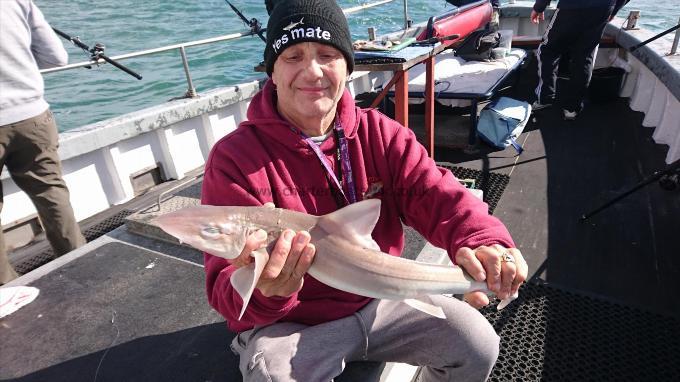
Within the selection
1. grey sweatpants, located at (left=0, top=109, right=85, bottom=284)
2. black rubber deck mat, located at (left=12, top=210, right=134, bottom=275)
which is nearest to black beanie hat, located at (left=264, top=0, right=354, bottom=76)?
grey sweatpants, located at (left=0, top=109, right=85, bottom=284)

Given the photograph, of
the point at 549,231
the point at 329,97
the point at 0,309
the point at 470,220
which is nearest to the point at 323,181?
the point at 329,97

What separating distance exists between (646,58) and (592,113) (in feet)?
3.54

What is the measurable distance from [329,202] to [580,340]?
2056mm

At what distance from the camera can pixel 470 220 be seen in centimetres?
208

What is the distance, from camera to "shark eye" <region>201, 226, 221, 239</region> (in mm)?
1648

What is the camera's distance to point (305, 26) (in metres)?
2.05

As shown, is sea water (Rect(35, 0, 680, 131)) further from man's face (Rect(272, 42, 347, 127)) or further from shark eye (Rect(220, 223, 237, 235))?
shark eye (Rect(220, 223, 237, 235))

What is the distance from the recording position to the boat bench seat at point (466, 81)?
5723 mm

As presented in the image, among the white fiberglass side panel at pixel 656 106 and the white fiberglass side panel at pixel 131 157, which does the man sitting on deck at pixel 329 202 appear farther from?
the white fiberglass side panel at pixel 656 106

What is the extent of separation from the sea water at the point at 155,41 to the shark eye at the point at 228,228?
10.2 meters

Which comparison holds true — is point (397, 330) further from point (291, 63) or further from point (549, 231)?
point (549, 231)

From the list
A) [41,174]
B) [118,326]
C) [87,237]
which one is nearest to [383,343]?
[118,326]

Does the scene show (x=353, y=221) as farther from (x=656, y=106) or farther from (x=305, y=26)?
(x=656, y=106)

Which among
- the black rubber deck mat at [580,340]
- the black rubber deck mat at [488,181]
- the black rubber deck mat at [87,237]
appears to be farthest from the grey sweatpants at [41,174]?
the black rubber deck mat at [488,181]
